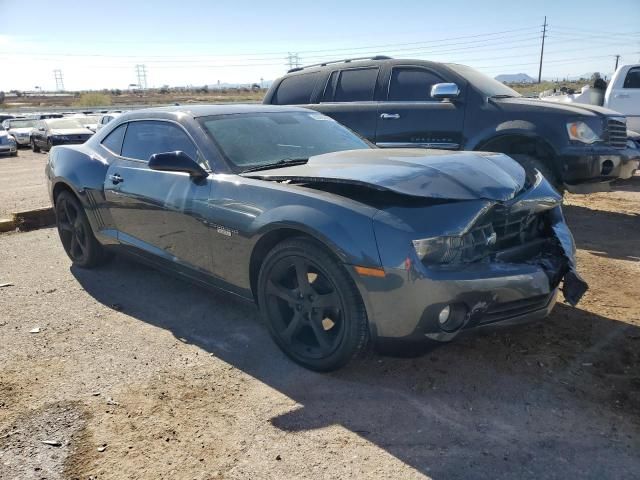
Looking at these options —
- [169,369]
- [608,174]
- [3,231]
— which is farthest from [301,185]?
[3,231]

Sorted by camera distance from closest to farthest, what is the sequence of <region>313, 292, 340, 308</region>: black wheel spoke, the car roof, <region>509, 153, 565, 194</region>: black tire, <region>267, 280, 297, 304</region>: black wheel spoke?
<region>313, 292, 340, 308</region>: black wheel spoke
<region>267, 280, 297, 304</region>: black wheel spoke
the car roof
<region>509, 153, 565, 194</region>: black tire

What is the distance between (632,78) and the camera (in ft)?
34.0

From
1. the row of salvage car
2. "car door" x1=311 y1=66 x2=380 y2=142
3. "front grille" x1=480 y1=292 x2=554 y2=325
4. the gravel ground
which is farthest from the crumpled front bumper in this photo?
the row of salvage car

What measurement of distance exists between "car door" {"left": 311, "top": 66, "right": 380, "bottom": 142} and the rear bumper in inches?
91.0

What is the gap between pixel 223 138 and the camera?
381 centimetres

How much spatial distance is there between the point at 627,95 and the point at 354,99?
6347 mm

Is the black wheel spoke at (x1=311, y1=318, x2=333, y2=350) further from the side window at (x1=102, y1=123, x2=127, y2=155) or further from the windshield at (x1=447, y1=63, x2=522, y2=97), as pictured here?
the windshield at (x1=447, y1=63, x2=522, y2=97)

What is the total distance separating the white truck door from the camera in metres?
10.3

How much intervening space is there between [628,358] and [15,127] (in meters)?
27.9

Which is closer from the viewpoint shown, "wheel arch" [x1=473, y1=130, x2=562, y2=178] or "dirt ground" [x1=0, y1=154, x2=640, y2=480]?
"dirt ground" [x1=0, y1=154, x2=640, y2=480]

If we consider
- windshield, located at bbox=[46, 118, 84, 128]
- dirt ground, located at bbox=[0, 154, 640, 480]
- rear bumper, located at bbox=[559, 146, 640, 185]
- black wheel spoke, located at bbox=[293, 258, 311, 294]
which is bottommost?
dirt ground, located at bbox=[0, 154, 640, 480]

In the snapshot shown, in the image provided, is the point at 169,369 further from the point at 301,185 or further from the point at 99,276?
the point at 99,276

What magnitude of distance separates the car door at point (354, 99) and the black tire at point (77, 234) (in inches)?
137

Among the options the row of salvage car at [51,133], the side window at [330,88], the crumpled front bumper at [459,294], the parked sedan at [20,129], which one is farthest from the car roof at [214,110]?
the parked sedan at [20,129]
